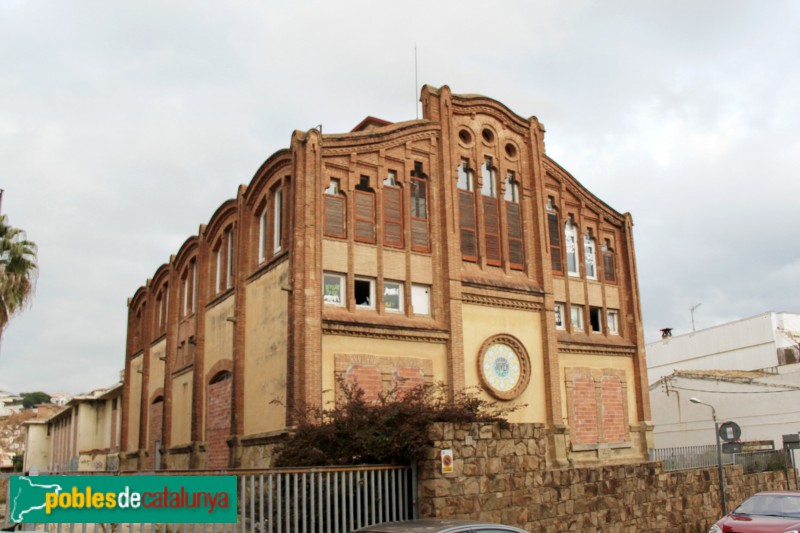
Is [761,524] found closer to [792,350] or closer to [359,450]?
[359,450]

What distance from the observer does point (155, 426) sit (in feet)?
115

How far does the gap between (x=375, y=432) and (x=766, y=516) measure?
7955 mm

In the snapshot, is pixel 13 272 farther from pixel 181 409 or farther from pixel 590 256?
pixel 590 256

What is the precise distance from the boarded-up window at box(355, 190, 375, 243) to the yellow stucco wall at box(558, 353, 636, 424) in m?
8.64

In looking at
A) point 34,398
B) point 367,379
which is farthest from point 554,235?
point 34,398

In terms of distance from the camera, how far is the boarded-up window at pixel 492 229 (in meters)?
26.9

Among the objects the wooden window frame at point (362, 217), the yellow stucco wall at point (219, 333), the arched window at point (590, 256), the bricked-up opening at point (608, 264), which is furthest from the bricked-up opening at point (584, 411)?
the yellow stucco wall at point (219, 333)

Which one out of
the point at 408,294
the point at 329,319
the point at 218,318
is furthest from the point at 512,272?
the point at 218,318

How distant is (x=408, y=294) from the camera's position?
79.5ft

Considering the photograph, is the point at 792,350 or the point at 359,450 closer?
the point at 359,450

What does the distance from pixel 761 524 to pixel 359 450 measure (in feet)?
25.1

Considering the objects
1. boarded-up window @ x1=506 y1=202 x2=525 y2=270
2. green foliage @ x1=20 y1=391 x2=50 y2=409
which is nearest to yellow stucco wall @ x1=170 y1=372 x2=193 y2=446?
boarded-up window @ x1=506 y1=202 x2=525 y2=270

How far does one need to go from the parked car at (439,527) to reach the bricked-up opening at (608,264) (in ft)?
72.7

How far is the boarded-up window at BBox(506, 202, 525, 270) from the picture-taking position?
27.4m
